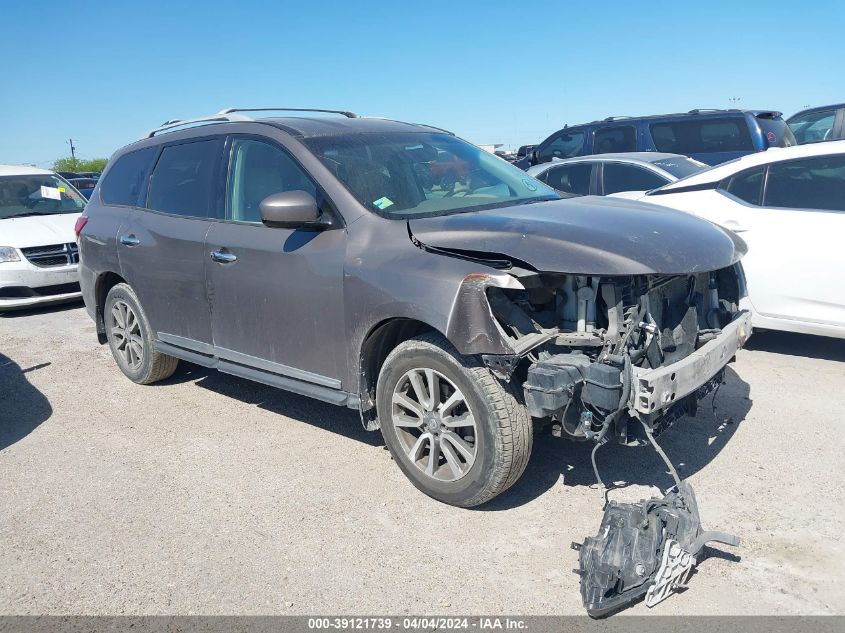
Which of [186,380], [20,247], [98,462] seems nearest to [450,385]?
[98,462]

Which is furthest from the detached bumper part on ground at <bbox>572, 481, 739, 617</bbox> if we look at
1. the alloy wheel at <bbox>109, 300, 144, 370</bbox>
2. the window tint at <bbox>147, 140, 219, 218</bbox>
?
the alloy wheel at <bbox>109, 300, 144, 370</bbox>

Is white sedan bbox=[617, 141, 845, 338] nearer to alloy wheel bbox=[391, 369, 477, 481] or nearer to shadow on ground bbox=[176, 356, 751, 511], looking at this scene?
shadow on ground bbox=[176, 356, 751, 511]

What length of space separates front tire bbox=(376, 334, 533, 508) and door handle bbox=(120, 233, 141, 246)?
2568mm

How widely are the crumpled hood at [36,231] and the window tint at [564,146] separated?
24.2 feet

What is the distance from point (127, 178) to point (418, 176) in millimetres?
2743

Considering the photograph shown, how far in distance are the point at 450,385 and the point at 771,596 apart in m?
1.64

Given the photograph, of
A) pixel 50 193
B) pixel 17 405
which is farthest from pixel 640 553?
pixel 50 193

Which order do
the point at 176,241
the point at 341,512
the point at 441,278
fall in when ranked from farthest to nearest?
the point at 176,241 < the point at 341,512 < the point at 441,278

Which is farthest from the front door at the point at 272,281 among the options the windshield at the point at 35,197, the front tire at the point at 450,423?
the windshield at the point at 35,197

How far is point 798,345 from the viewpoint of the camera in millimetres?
6301

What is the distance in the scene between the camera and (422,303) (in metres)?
3.53

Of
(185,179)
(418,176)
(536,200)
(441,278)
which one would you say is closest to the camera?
(441,278)

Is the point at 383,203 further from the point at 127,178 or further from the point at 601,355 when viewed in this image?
the point at 127,178

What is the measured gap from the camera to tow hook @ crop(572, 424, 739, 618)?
2.86 metres
